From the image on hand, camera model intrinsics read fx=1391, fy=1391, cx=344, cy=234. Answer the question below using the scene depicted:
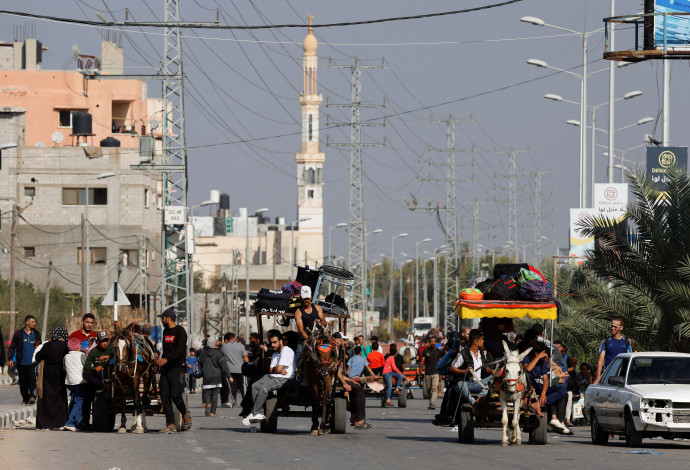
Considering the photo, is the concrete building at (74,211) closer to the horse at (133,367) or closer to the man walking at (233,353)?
the man walking at (233,353)

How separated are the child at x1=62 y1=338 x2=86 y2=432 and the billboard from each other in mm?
17419

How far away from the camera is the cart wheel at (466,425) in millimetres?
19094

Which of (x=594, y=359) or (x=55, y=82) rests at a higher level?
(x=55, y=82)

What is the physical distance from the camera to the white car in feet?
60.4

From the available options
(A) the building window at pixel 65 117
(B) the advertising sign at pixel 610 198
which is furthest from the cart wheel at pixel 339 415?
(A) the building window at pixel 65 117

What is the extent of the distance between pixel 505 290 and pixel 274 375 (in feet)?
12.3

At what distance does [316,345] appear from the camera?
2045 centimetres

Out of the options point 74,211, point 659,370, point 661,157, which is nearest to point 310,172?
point 74,211

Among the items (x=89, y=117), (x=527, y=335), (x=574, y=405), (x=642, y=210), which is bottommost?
(x=574, y=405)

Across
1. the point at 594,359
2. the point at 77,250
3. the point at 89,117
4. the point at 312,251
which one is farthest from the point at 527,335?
the point at 312,251

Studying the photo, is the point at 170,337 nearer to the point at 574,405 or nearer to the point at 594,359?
the point at 574,405

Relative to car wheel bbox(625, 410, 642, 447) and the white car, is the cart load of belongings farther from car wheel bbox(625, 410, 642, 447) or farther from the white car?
car wheel bbox(625, 410, 642, 447)

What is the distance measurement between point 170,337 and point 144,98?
290 feet

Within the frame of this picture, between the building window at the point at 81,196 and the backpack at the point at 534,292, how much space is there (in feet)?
224
